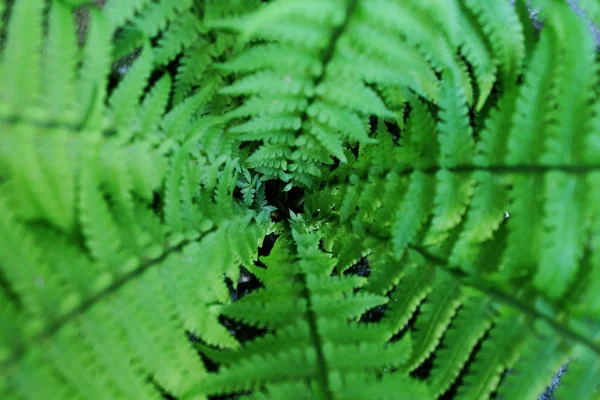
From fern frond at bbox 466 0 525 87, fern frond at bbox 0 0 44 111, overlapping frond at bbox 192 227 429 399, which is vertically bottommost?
overlapping frond at bbox 192 227 429 399

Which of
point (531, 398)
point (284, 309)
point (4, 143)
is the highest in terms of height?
point (4, 143)

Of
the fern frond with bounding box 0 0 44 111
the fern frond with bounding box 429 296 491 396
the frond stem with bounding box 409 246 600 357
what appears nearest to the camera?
the fern frond with bounding box 0 0 44 111

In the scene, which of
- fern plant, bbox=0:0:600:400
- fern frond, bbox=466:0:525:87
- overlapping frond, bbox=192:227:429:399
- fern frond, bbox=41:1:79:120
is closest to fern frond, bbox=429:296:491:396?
fern plant, bbox=0:0:600:400

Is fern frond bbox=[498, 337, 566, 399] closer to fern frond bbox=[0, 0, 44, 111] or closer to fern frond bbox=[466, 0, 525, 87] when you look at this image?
fern frond bbox=[466, 0, 525, 87]

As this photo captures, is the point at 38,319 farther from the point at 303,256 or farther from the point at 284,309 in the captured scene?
the point at 303,256

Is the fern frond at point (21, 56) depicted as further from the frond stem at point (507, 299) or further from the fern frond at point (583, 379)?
the fern frond at point (583, 379)

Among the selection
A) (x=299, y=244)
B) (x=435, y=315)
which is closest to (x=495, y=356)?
(x=435, y=315)

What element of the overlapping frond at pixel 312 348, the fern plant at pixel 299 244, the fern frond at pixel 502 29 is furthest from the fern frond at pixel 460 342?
the fern frond at pixel 502 29

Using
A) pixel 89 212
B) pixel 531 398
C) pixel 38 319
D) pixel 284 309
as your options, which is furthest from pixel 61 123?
pixel 531 398

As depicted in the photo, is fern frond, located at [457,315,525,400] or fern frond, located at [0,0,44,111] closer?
fern frond, located at [0,0,44,111]
